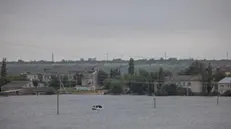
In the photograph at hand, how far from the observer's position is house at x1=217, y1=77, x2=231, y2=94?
3647 cm

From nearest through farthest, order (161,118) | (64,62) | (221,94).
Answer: (161,118) < (221,94) < (64,62)

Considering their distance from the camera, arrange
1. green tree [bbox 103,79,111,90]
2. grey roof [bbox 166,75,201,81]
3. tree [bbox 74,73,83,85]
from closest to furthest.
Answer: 1. grey roof [bbox 166,75,201,81]
2. green tree [bbox 103,79,111,90]
3. tree [bbox 74,73,83,85]

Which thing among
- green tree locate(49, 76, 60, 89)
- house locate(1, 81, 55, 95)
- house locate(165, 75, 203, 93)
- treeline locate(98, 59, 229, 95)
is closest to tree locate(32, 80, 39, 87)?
house locate(1, 81, 55, 95)

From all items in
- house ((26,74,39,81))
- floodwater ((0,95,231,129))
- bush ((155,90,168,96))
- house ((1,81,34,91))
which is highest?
house ((26,74,39,81))

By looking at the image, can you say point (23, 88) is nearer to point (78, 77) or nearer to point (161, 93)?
point (78, 77)

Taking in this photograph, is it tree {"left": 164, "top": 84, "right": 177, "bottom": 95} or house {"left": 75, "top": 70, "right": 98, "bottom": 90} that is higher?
house {"left": 75, "top": 70, "right": 98, "bottom": 90}

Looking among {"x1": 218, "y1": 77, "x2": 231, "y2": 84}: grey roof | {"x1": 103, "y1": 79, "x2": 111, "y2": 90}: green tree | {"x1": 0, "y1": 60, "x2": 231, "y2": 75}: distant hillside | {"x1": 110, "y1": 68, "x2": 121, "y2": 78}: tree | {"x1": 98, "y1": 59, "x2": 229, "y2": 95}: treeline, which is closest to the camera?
{"x1": 218, "y1": 77, "x2": 231, "y2": 84}: grey roof

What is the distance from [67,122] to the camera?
19.5 meters

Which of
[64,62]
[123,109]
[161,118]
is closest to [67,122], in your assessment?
[161,118]

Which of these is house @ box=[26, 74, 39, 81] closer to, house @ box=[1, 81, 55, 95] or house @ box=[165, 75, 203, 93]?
house @ box=[1, 81, 55, 95]

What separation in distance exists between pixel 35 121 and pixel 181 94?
1921 cm

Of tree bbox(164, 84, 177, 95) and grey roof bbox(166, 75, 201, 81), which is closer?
tree bbox(164, 84, 177, 95)

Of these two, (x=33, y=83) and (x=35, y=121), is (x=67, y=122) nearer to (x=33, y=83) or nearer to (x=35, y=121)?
(x=35, y=121)

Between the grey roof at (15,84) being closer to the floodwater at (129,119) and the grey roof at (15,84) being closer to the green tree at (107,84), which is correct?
the green tree at (107,84)
